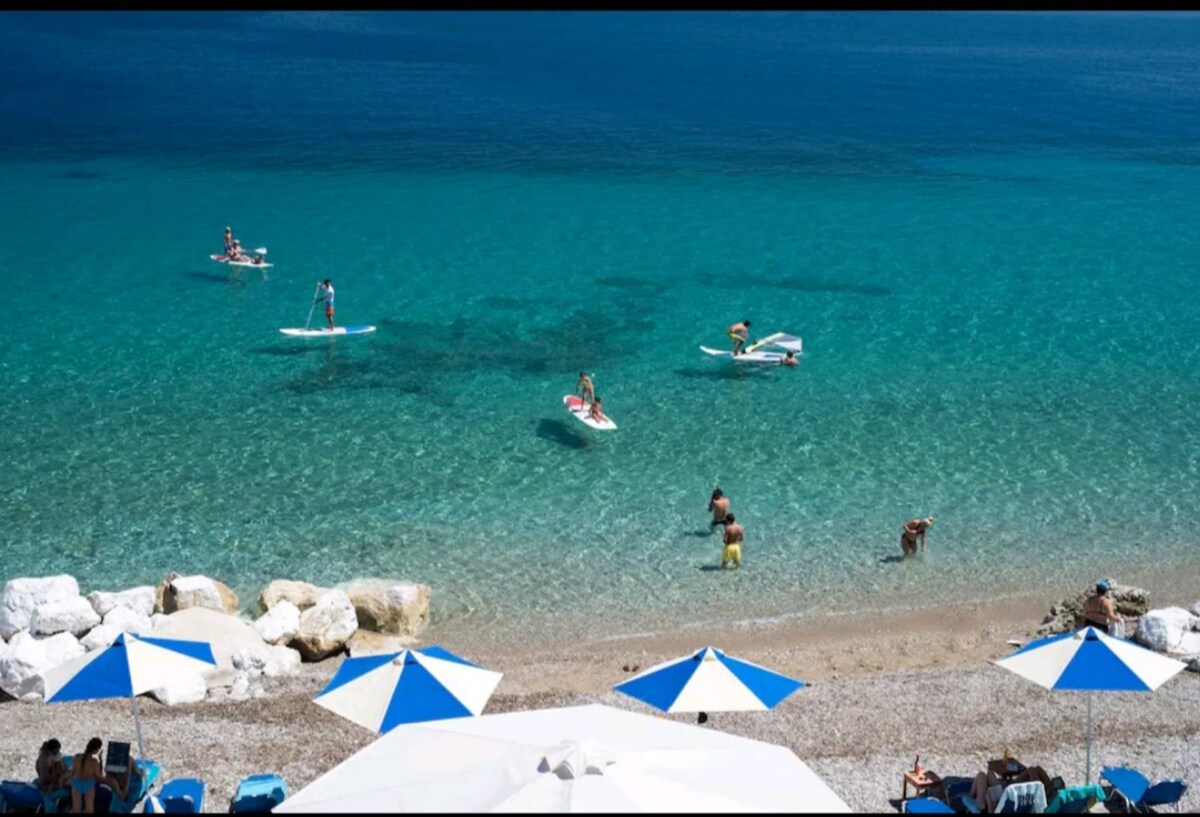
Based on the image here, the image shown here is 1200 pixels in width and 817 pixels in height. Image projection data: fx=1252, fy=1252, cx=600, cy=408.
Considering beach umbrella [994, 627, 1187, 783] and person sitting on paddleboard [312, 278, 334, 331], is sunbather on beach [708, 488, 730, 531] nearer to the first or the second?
beach umbrella [994, 627, 1187, 783]

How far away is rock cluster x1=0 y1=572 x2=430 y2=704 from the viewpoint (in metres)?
15.1

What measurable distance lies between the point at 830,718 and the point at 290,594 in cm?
779

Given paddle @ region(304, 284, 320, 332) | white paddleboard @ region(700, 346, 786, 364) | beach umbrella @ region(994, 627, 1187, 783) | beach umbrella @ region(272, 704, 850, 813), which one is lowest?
paddle @ region(304, 284, 320, 332)

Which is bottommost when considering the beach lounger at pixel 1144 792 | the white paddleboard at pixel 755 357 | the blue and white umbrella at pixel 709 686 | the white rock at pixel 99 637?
the white rock at pixel 99 637

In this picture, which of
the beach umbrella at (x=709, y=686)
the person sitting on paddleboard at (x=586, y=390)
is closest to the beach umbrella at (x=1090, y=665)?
the beach umbrella at (x=709, y=686)

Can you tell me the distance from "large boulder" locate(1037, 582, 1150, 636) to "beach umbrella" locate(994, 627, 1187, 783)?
5.40 m

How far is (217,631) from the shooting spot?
1616 cm

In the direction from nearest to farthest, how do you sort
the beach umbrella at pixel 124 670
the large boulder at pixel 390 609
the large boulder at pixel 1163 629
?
the beach umbrella at pixel 124 670 → the large boulder at pixel 1163 629 → the large boulder at pixel 390 609

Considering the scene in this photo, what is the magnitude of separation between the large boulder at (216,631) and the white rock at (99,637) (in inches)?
22.6

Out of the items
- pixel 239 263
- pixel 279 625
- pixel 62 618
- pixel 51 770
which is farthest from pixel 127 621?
pixel 239 263

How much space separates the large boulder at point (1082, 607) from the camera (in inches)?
673


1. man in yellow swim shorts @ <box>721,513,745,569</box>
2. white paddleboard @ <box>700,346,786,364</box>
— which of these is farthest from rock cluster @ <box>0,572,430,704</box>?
white paddleboard @ <box>700,346,786,364</box>

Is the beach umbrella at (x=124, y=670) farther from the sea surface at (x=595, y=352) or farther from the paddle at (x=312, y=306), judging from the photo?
the paddle at (x=312, y=306)

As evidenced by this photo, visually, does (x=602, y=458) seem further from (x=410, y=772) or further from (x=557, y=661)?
(x=410, y=772)
